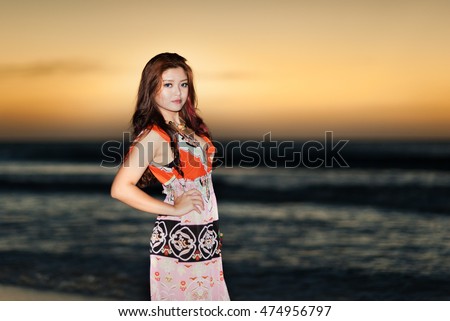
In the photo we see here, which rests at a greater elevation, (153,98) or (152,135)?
(153,98)

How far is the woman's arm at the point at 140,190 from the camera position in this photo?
9.02 feet

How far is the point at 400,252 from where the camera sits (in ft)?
28.1

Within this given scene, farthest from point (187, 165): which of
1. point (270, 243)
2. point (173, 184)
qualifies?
point (270, 243)

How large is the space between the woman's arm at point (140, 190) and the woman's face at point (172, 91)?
0.15 metres

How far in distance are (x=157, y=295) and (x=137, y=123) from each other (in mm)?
760

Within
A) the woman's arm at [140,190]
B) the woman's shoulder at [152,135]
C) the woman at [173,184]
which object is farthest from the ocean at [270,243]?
the woman's shoulder at [152,135]

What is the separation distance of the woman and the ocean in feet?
12.6

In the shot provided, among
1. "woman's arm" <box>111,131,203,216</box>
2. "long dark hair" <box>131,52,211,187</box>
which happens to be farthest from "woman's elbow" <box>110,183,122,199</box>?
"long dark hair" <box>131,52,211,187</box>

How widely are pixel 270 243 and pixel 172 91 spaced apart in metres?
6.60

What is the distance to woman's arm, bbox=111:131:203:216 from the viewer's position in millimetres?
2750

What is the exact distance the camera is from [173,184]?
9.37ft

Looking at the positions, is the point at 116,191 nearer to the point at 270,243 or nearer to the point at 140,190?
the point at 140,190
